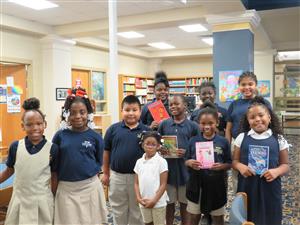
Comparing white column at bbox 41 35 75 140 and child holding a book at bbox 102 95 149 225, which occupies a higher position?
white column at bbox 41 35 75 140

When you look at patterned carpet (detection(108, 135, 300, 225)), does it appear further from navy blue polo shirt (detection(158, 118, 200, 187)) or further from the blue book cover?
the blue book cover

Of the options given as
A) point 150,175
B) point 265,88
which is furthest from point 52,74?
point 265,88

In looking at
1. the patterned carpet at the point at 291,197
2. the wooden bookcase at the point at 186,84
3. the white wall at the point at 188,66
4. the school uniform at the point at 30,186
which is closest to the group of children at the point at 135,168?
the school uniform at the point at 30,186

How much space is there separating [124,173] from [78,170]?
0.45 m

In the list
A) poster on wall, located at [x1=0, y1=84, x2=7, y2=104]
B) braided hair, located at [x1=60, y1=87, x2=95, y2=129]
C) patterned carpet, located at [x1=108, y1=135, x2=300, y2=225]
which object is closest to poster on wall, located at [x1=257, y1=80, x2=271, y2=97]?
patterned carpet, located at [x1=108, y1=135, x2=300, y2=225]

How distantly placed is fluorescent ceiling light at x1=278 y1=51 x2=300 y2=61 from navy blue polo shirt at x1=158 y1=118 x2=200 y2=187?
10431mm

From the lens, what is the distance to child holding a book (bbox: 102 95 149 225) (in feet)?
7.97

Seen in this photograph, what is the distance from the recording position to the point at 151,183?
7.61 feet

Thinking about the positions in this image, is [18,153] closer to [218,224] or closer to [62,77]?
[218,224]

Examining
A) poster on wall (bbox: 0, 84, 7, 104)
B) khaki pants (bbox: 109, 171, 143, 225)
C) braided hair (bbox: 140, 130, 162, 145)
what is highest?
poster on wall (bbox: 0, 84, 7, 104)

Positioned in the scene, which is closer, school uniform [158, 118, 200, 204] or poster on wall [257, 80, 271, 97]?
school uniform [158, 118, 200, 204]

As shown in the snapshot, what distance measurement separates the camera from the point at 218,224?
245 cm

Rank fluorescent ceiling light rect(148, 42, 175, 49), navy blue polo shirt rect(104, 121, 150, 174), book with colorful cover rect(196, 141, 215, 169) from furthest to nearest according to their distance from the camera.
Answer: fluorescent ceiling light rect(148, 42, 175, 49)
navy blue polo shirt rect(104, 121, 150, 174)
book with colorful cover rect(196, 141, 215, 169)

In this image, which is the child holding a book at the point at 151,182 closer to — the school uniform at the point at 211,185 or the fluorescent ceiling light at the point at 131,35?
the school uniform at the point at 211,185
